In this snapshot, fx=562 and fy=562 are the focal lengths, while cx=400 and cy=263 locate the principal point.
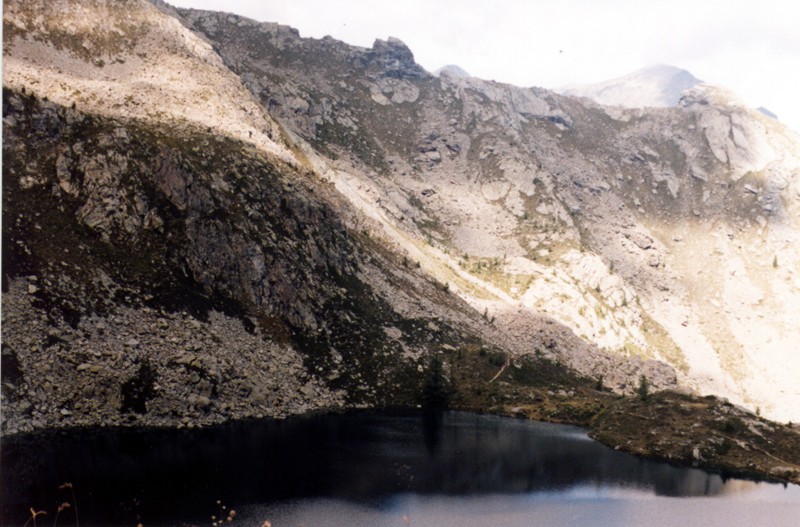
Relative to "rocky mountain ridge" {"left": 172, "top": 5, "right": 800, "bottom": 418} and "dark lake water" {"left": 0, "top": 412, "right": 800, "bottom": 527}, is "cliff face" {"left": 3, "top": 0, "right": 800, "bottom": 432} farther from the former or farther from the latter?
"dark lake water" {"left": 0, "top": 412, "right": 800, "bottom": 527}

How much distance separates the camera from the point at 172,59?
355 feet

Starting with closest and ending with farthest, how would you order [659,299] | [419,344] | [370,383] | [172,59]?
[370,383] < [419,344] < [172,59] < [659,299]

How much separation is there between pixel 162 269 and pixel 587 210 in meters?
151

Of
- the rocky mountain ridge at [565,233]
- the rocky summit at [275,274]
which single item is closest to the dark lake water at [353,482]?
the rocky summit at [275,274]

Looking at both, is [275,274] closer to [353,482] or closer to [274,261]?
[274,261]

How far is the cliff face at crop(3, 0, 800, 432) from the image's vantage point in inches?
2360

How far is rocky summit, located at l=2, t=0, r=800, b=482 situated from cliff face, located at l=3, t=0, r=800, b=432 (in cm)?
35

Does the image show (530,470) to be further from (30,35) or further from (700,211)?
(700,211)

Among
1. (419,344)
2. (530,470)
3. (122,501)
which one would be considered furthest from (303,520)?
(419,344)

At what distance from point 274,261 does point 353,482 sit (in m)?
40.8

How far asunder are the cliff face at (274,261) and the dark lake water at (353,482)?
6.29 m

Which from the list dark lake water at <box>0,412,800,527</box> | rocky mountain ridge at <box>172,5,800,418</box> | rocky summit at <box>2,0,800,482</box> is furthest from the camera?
rocky mountain ridge at <box>172,5,800,418</box>

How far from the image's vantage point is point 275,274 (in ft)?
265

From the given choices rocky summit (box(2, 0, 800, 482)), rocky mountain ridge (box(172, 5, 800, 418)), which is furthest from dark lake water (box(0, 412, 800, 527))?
rocky mountain ridge (box(172, 5, 800, 418))
